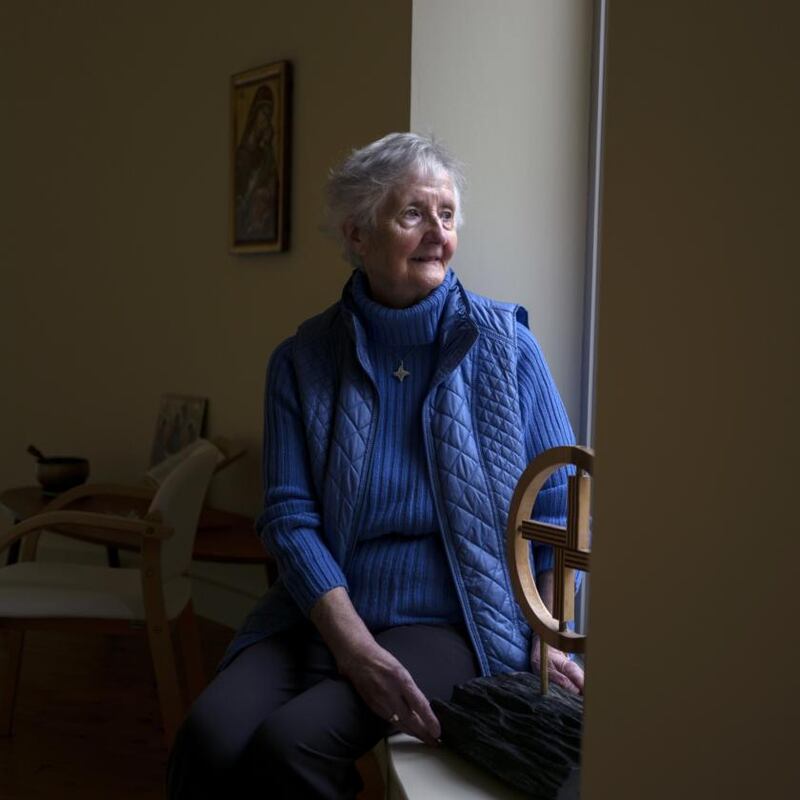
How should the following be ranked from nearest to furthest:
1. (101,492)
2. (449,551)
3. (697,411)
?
(697,411)
(449,551)
(101,492)

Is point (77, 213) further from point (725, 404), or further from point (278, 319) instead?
point (725, 404)

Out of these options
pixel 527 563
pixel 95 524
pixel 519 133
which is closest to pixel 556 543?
pixel 527 563

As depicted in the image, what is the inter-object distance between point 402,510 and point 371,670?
0.32m

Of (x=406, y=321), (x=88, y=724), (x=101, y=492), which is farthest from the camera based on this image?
(x=101, y=492)

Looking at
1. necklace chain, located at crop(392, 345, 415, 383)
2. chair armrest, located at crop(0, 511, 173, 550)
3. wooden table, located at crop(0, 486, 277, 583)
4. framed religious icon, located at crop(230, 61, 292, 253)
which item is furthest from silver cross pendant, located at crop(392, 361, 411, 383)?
framed religious icon, located at crop(230, 61, 292, 253)

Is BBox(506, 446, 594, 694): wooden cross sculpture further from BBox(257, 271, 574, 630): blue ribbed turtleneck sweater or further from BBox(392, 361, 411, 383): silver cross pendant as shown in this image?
BBox(392, 361, 411, 383): silver cross pendant

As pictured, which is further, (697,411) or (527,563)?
(527,563)

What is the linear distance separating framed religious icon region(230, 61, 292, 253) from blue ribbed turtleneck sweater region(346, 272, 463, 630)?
58.7 inches

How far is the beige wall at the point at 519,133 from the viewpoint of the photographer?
2580mm

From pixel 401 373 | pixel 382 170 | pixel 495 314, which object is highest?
pixel 382 170

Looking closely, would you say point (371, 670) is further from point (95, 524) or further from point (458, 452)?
point (95, 524)

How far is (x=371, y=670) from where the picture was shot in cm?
173

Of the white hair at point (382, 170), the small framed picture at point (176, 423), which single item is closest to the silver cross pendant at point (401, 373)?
the white hair at point (382, 170)

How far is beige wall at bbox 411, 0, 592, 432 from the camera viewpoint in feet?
8.46
